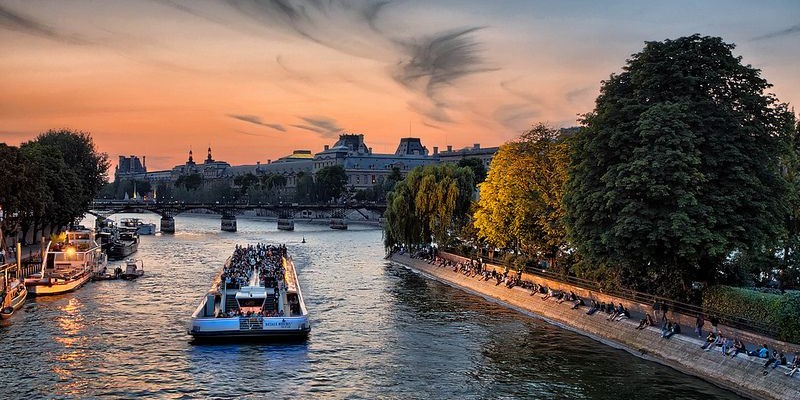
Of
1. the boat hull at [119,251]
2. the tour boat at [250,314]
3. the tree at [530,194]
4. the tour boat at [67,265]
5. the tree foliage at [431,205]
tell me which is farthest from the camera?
the boat hull at [119,251]

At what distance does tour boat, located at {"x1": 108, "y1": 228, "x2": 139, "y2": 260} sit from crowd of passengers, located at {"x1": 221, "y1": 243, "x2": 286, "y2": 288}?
2292 centimetres

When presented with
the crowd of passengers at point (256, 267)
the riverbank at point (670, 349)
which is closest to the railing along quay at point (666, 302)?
the riverbank at point (670, 349)

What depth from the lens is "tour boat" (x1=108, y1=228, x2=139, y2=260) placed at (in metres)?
106

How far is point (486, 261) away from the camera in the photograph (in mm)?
74812

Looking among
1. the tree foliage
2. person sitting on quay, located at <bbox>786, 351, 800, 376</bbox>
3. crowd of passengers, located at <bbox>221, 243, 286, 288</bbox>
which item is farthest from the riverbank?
the tree foliage

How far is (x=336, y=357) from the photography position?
4275 cm

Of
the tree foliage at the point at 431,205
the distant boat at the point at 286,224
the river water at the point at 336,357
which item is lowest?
the river water at the point at 336,357

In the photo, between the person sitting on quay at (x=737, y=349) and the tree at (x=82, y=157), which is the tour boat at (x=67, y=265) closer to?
the tree at (x=82, y=157)

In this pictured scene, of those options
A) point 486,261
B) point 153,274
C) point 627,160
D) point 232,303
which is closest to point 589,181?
point 627,160

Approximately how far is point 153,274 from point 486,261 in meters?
36.7

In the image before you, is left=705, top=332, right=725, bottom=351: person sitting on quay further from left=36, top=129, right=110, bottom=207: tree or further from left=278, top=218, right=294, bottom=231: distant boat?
left=278, top=218, right=294, bottom=231: distant boat

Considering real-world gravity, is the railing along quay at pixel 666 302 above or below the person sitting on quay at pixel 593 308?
above

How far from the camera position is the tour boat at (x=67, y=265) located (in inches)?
2515

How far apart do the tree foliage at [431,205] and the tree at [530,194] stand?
56.3ft
